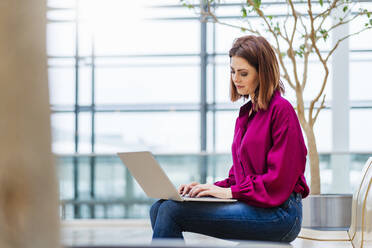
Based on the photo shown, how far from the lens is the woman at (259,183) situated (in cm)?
213

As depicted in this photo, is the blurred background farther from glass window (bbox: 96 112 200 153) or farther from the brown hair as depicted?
the brown hair

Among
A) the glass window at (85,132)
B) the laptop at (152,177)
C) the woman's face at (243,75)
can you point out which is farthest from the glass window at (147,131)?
the laptop at (152,177)

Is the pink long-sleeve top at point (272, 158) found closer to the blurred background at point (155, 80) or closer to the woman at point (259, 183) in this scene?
the woman at point (259, 183)

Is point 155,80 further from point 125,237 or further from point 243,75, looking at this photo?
point 125,237

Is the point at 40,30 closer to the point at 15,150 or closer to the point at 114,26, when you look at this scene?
the point at 15,150

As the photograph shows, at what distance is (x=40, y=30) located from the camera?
67 cm

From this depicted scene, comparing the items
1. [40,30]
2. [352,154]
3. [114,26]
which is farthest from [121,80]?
[40,30]

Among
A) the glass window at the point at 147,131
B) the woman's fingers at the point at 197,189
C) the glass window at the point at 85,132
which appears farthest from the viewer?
the glass window at the point at 147,131

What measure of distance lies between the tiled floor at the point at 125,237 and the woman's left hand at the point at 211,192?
0.20 m

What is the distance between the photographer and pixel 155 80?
950 cm

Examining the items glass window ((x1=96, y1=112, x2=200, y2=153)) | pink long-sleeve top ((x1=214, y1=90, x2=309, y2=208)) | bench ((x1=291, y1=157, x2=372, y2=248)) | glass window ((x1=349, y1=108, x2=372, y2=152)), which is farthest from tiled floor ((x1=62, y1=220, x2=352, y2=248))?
glass window ((x1=349, y1=108, x2=372, y2=152))

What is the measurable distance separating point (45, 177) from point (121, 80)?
8.98 m

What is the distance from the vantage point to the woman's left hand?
2193mm

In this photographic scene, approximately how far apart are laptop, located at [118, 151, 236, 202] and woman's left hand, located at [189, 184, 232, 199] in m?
0.03
